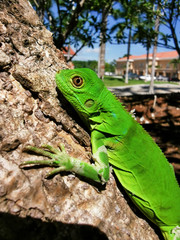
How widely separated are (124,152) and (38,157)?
4.45 feet

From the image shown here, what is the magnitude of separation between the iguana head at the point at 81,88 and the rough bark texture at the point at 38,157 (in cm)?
18

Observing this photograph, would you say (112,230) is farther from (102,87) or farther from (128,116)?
(102,87)

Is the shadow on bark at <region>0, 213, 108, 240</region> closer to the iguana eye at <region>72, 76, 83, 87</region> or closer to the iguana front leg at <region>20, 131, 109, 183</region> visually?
the iguana front leg at <region>20, 131, 109, 183</region>

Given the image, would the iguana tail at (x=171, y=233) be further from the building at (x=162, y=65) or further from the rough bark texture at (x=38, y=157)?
the building at (x=162, y=65)

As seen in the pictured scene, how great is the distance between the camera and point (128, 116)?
3.01 metres

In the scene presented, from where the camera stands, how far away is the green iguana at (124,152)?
2.62 m

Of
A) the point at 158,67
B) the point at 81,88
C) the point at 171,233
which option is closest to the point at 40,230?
the point at 81,88

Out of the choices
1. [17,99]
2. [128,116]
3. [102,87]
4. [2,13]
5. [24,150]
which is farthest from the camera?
[128,116]

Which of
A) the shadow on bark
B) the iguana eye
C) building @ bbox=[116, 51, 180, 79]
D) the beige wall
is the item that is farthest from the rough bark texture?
the beige wall

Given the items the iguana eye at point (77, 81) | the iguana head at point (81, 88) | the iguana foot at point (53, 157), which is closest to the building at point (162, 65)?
the iguana head at point (81, 88)

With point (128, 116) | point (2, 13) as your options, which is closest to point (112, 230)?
point (128, 116)

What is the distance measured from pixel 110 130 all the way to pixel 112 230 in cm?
131

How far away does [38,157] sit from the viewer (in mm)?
2164

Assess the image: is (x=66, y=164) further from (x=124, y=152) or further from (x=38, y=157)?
(x=124, y=152)
